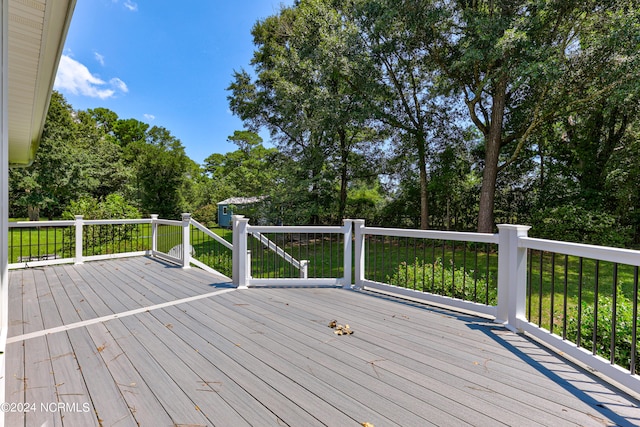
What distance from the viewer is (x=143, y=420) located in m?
1.53

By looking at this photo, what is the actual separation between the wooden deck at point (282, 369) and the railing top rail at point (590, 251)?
31.4 inches

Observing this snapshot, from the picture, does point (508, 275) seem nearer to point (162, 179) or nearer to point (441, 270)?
point (441, 270)

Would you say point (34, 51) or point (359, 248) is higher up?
point (34, 51)

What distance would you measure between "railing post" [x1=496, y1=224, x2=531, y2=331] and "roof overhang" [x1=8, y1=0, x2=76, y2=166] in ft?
13.1

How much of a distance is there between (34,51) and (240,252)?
9.77ft

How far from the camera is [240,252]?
4.18m

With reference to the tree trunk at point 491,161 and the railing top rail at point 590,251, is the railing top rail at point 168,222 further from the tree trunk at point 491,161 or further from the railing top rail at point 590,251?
the tree trunk at point 491,161

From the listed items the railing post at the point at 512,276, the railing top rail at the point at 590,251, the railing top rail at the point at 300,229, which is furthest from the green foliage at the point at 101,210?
the railing top rail at the point at 590,251

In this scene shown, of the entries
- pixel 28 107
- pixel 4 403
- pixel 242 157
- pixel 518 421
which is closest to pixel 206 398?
pixel 4 403

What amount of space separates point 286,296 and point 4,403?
2.54 m

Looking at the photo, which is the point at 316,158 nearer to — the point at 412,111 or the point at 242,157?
the point at 412,111

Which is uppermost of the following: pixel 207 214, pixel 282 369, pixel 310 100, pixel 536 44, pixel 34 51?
pixel 536 44

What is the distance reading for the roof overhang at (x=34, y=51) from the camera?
2215 mm

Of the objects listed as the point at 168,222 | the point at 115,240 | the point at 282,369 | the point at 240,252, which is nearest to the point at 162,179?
the point at 115,240
